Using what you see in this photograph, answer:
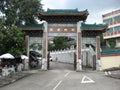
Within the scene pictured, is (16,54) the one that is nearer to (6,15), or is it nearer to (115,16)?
(6,15)

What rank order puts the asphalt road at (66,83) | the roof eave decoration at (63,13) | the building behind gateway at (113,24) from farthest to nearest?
the building behind gateway at (113,24)
the roof eave decoration at (63,13)
the asphalt road at (66,83)

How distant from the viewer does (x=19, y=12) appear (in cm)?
4372

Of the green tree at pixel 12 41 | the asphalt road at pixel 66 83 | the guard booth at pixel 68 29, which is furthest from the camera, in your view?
the guard booth at pixel 68 29

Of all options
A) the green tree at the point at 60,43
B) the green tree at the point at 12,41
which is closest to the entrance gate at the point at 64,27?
the green tree at the point at 12,41

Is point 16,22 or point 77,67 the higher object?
point 16,22

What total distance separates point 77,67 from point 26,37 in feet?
27.4

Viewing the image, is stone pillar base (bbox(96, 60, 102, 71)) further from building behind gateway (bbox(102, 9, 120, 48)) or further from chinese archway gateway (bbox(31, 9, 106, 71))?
building behind gateway (bbox(102, 9, 120, 48))

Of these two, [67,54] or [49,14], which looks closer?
[49,14]

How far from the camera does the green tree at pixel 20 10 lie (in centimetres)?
4231

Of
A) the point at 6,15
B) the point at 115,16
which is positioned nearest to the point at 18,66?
the point at 6,15

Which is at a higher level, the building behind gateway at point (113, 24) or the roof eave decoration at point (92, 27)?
the building behind gateway at point (113, 24)

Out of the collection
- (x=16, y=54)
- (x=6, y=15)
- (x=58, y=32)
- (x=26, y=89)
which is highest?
(x=6, y=15)

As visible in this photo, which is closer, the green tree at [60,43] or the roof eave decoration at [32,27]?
the roof eave decoration at [32,27]

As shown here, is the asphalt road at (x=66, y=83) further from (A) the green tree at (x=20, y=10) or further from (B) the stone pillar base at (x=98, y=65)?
(A) the green tree at (x=20, y=10)
